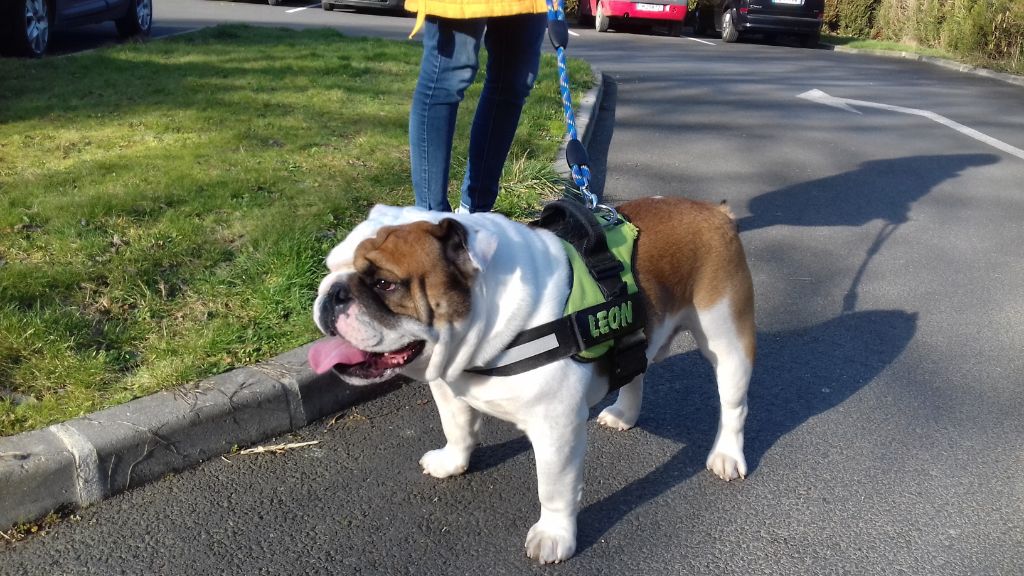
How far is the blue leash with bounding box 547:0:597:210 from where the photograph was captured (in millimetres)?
3690

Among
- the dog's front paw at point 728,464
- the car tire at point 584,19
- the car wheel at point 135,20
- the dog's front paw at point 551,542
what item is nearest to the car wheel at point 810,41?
the car tire at point 584,19

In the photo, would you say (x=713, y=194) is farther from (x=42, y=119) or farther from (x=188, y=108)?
(x=42, y=119)

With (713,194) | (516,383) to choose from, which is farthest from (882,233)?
(516,383)

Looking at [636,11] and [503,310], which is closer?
[503,310]

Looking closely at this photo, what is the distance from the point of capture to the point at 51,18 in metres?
10.1

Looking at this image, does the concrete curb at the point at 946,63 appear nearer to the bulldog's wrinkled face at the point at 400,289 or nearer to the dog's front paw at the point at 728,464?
the dog's front paw at the point at 728,464

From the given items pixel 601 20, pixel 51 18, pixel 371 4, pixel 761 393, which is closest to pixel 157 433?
pixel 761 393

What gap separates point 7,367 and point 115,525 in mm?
879

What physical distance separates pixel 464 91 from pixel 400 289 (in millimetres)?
2021

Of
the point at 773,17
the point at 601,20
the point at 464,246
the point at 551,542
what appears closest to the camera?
the point at 464,246

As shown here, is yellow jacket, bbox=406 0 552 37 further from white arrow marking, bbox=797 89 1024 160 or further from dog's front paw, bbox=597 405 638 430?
→ white arrow marking, bbox=797 89 1024 160

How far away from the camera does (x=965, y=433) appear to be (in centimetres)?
362

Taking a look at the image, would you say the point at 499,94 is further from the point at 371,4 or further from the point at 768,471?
the point at 371,4

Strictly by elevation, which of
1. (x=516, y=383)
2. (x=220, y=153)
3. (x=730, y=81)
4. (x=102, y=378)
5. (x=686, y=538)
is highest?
(x=730, y=81)
